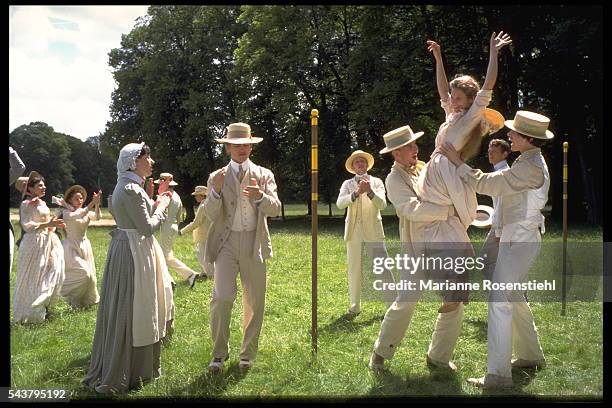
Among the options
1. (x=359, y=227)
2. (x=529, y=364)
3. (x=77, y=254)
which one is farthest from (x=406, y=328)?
(x=77, y=254)

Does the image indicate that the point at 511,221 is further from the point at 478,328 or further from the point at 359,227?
the point at 359,227

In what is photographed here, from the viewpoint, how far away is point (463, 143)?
4.64 meters

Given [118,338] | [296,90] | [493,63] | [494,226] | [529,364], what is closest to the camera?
[493,63]

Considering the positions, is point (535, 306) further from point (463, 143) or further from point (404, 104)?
point (404, 104)

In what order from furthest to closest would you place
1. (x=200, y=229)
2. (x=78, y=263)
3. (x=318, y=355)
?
(x=200, y=229) → (x=78, y=263) → (x=318, y=355)

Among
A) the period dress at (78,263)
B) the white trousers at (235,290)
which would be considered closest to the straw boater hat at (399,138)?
the white trousers at (235,290)

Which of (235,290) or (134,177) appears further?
(235,290)

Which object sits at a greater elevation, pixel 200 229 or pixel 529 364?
pixel 200 229

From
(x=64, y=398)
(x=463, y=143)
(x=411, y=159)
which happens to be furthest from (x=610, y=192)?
(x=64, y=398)

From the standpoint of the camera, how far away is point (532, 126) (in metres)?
4.54

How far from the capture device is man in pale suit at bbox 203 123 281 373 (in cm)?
A: 502

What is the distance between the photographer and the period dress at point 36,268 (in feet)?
23.0

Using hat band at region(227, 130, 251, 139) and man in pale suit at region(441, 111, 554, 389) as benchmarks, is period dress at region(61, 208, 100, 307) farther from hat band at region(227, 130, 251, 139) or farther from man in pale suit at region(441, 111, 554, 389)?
man in pale suit at region(441, 111, 554, 389)

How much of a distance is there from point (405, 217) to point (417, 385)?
140 centimetres
